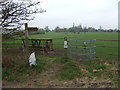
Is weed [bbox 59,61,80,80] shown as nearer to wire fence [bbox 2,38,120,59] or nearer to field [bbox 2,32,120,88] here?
field [bbox 2,32,120,88]

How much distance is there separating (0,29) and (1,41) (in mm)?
624

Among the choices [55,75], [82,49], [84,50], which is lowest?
A: [55,75]

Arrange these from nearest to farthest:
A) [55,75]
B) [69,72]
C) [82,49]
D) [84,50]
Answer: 1. [55,75]
2. [69,72]
3. [84,50]
4. [82,49]

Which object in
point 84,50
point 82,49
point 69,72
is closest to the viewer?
point 69,72

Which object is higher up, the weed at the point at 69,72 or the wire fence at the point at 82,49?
the wire fence at the point at 82,49

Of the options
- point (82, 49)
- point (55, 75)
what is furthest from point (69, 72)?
point (82, 49)

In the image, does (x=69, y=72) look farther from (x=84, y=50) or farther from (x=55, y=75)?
(x=84, y=50)

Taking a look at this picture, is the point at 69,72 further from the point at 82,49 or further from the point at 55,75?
the point at 82,49

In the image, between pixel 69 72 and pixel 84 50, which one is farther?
pixel 84 50

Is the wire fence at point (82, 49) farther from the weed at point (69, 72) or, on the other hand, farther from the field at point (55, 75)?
the weed at point (69, 72)

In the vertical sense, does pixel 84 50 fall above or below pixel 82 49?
above

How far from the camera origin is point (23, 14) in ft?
22.0

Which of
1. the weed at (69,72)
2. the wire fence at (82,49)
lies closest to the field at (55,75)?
the weed at (69,72)

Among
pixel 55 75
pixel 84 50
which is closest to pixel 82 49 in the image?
pixel 84 50
